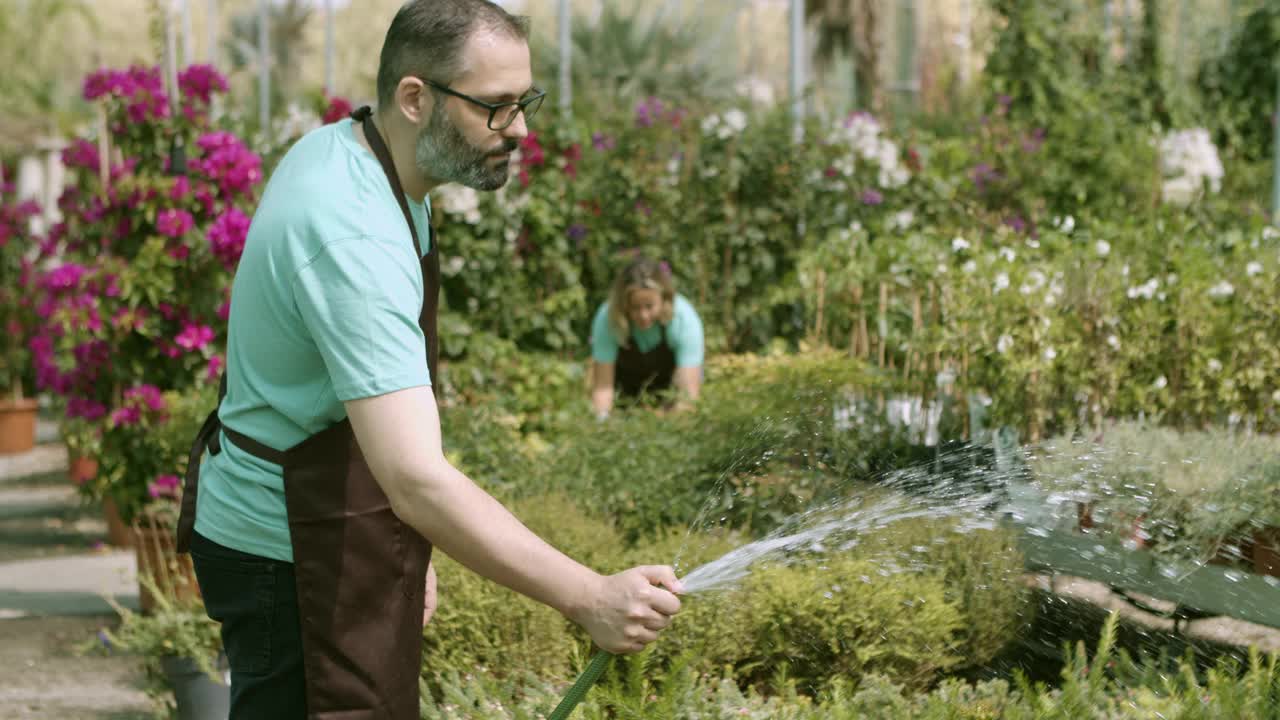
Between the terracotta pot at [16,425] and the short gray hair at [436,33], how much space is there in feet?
29.2

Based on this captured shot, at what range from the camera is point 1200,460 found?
3605 mm

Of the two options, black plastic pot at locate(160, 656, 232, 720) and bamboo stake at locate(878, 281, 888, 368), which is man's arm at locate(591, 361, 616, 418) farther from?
black plastic pot at locate(160, 656, 232, 720)

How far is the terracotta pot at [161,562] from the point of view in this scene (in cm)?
482

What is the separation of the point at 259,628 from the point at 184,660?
5.96 feet

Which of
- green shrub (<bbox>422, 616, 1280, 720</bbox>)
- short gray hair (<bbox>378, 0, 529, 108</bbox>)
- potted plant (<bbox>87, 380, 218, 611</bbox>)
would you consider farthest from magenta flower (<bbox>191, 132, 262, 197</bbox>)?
short gray hair (<bbox>378, 0, 529, 108</bbox>)

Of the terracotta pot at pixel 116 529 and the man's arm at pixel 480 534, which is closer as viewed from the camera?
the man's arm at pixel 480 534

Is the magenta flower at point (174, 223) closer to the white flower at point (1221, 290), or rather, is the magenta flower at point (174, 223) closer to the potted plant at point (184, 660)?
the potted plant at point (184, 660)

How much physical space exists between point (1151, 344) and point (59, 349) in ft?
15.1

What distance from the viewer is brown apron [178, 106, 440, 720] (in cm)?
185

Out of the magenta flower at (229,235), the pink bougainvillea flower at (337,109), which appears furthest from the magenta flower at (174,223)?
the pink bougainvillea flower at (337,109)

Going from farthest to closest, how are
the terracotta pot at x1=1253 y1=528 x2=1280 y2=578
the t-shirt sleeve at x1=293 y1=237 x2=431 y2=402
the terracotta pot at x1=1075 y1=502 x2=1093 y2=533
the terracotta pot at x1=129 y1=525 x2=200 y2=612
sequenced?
the terracotta pot at x1=129 y1=525 x2=200 y2=612, the terracotta pot at x1=1253 y1=528 x2=1280 y2=578, the terracotta pot at x1=1075 y1=502 x2=1093 y2=533, the t-shirt sleeve at x1=293 y1=237 x2=431 y2=402

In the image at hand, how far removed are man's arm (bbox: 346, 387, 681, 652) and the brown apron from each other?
0.51 feet

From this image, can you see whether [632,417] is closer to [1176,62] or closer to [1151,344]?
[1151,344]

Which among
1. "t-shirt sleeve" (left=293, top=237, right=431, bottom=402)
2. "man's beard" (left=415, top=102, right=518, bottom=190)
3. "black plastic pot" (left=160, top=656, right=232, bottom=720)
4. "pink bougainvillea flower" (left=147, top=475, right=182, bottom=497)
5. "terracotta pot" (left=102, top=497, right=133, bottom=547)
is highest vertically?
"man's beard" (left=415, top=102, right=518, bottom=190)
